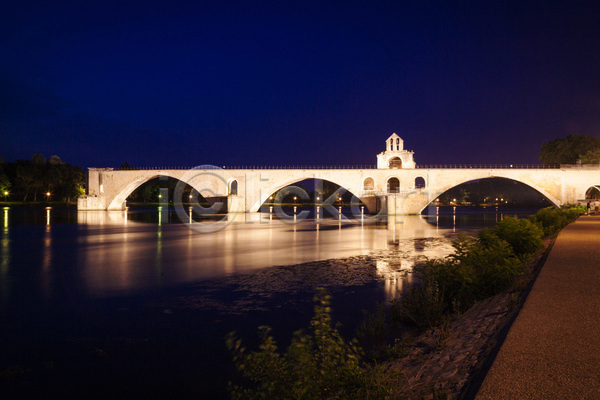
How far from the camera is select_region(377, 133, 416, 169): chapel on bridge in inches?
2613

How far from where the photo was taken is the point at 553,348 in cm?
445

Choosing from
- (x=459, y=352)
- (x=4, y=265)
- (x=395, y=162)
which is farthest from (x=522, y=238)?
(x=395, y=162)

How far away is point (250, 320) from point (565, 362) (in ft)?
21.4

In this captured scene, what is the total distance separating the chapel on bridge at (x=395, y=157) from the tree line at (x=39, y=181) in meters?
66.2

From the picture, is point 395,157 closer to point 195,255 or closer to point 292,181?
point 292,181

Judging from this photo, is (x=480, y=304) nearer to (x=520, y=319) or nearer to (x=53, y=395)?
(x=520, y=319)

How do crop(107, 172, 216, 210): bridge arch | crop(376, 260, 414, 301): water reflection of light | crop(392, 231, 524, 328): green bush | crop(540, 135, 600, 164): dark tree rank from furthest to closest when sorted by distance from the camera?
crop(540, 135, 600, 164): dark tree → crop(107, 172, 216, 210): bridge arch → crop(376, 260, 414, 301): water reflection of light → crop(392, 231, 524, 328): green bush

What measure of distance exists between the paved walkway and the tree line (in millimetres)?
94916

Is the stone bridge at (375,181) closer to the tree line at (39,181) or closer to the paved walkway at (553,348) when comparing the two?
the tree line at (39,181)

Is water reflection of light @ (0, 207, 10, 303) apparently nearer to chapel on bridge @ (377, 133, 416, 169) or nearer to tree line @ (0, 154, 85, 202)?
chapel on bridge @ (377, 133, 416, 169)

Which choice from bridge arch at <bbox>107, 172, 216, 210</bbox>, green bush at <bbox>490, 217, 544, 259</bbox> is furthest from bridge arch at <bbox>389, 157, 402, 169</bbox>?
green bush at <bbox>490, 217, 544, 259</bbox>

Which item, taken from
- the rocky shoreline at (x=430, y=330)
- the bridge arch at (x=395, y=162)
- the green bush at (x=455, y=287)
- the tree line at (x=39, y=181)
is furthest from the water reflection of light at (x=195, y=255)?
the tree line at (x=39, y=181)

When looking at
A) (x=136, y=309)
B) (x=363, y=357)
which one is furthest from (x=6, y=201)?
(x=363, y=357)

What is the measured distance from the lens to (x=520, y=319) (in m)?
5.53
